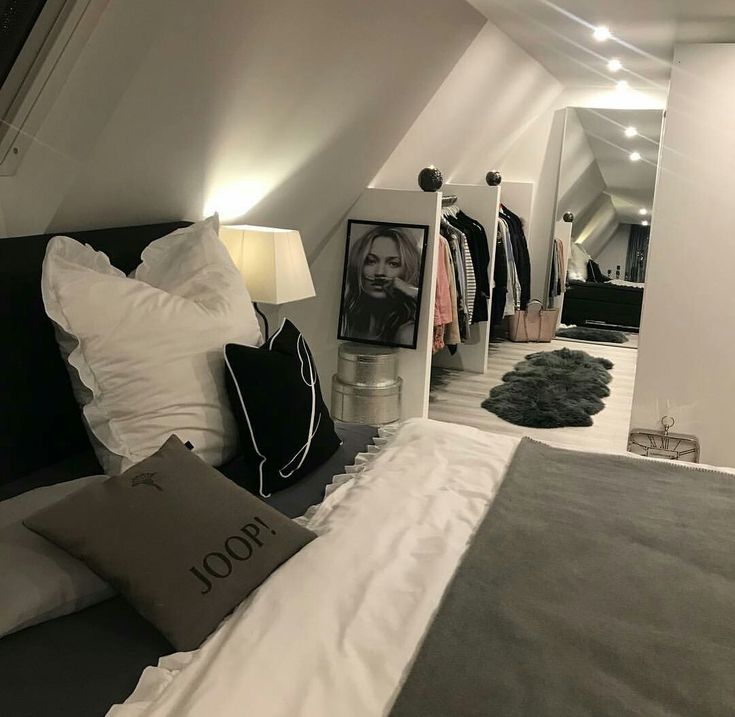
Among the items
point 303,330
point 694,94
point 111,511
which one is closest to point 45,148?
point 111,511

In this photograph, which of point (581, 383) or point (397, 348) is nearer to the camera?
point (397, 348)

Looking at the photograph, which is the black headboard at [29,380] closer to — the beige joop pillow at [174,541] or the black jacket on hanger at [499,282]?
the beige joop pillow at [174,541]

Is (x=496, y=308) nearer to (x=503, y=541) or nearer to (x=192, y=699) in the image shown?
(x=503, y=541)

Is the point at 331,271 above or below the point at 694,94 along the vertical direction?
below

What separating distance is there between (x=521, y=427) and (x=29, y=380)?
2935 millimetres

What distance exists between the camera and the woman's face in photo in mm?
3820

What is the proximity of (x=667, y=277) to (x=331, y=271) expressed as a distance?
1.61 m

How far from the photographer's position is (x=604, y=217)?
5523 millimetres

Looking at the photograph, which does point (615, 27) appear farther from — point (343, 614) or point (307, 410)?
point (343, 614)

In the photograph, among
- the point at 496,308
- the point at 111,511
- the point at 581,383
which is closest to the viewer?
the point at 111,511

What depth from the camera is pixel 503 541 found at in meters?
1.52

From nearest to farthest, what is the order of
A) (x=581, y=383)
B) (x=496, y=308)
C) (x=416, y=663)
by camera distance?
1. (x=416, y=663)
2. (x=581, y=383)
3. (x=496, y=308)

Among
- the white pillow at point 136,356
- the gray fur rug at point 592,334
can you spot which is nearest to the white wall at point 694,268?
the white pillow at point 136,356

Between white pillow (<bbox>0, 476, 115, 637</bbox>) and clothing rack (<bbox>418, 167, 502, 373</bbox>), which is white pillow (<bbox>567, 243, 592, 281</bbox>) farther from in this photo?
white pillow (<bbox>0, 476, 115, 637</bbox>)
